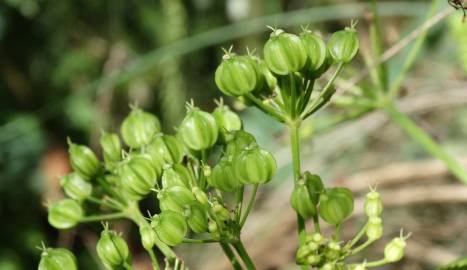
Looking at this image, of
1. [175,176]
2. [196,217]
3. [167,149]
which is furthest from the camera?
[167,149]

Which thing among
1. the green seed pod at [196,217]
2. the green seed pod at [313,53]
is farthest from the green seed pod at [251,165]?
the green seed pod at [313,53]

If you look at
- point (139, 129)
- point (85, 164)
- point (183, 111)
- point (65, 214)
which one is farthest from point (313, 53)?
point (183, 111)

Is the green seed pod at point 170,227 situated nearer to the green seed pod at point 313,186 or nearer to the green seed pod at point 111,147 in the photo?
the green seed pod at point 313,186

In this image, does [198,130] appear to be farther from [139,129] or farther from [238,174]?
[139,129]

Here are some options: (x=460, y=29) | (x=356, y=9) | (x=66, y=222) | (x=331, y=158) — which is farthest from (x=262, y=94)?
(x=356, y=9)

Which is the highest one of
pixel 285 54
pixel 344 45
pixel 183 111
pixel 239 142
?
pixel 183 111

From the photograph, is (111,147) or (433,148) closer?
(111,147)

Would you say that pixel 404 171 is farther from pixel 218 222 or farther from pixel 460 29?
pixel 218 222
